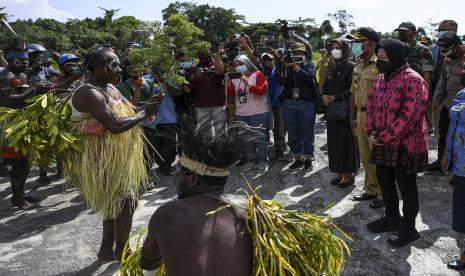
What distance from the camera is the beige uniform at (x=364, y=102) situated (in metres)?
4.95

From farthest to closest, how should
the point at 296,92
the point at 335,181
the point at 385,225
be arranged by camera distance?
the point at 296,92 < the point at 335,181 < the point at 385,225

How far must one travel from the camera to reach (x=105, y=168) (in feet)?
12.2

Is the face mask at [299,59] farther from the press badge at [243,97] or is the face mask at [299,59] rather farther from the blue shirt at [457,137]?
the blue shirt at [457,137]

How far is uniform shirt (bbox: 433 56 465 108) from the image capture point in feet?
18.0

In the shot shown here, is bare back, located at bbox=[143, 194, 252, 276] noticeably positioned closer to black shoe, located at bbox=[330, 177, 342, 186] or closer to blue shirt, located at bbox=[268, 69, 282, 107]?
black shoe, located at bbox=[330, 177, 342, 186]

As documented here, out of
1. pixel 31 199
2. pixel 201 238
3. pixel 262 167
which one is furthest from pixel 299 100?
pixel 201 238

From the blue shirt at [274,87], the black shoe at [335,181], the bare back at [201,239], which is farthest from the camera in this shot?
the blue shirt at [274,87]

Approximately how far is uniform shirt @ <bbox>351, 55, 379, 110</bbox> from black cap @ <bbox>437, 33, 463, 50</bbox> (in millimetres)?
847

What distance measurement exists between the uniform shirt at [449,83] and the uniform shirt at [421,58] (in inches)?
34.6

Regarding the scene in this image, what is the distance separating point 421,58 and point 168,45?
4.31 metres

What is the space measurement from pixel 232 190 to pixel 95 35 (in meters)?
43.4

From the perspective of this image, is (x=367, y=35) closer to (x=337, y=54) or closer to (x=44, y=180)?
(x=337, y=54)

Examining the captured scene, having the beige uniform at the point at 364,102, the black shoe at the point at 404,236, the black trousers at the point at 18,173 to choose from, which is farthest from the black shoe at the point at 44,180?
the black shoe at the point at 404,236

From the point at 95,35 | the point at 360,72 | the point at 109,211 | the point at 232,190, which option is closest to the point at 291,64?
the point at 360,72
